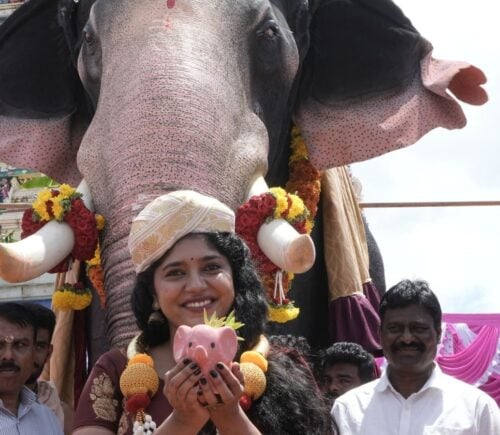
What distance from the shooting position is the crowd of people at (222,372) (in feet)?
9.18

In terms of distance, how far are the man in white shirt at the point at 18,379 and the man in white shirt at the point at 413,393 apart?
3.16 feet

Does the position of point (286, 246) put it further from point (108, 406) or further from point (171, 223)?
point (108, 406)

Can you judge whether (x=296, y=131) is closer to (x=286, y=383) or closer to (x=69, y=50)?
(x=69, y=50)

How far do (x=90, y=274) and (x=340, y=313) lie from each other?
148 centimetres

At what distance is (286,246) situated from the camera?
167 inches

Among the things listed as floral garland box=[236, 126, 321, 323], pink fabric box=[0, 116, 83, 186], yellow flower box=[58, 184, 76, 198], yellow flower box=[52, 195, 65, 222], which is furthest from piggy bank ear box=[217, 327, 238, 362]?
pink fabric box=[0, 116, 83, 186]

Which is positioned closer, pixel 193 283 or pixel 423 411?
pixel 193 283

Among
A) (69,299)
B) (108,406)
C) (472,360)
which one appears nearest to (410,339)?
(108,406)

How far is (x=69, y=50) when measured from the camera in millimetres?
6352

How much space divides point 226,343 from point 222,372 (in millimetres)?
63

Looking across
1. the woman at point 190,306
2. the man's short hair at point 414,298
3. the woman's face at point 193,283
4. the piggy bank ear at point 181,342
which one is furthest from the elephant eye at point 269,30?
the piggy bank ear at point 181,342

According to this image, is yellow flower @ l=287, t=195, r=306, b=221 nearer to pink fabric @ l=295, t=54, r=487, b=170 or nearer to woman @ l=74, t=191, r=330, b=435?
pink fabric @ l=295, t=54, r=487, b=170

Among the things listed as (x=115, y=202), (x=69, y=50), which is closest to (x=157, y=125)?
(x=115, y=202)

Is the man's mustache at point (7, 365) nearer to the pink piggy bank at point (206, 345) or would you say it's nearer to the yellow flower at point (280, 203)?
the yellow flower at point (280, 203)
